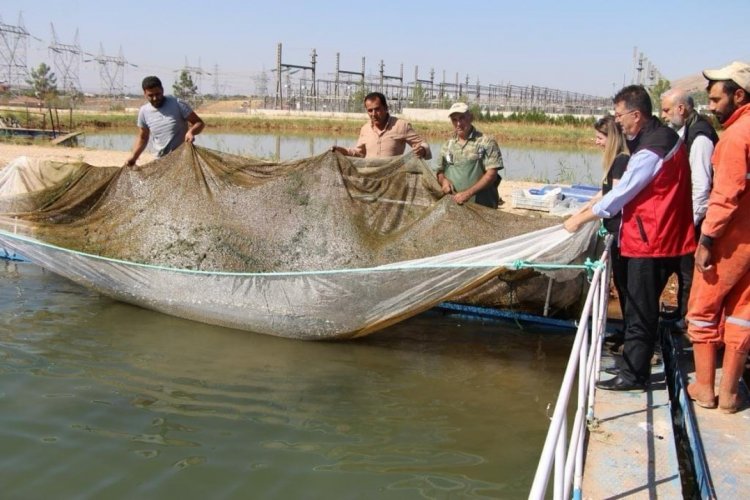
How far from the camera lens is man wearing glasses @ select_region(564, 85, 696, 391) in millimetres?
3312

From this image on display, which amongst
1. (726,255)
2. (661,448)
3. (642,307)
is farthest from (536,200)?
(661,448)

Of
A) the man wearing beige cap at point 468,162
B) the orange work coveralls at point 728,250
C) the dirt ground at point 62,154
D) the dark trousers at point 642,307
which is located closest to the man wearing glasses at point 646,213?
the dark trousers at point 642,307

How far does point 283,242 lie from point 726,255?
340 cm

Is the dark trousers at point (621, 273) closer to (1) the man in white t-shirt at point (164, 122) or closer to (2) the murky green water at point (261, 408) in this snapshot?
(2) the murky green water at point (261, 408)

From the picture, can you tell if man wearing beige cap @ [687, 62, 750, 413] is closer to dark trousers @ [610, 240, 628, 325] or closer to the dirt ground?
dark trousers @ [610, 240, 628, 325]

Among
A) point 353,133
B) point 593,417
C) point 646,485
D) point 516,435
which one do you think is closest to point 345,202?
point 516,435

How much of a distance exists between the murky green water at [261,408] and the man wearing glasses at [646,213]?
0.93m

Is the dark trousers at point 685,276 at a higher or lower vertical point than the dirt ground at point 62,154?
lower

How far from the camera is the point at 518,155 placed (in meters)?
23.4

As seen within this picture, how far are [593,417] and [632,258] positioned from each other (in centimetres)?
89

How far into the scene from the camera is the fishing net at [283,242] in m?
4.71

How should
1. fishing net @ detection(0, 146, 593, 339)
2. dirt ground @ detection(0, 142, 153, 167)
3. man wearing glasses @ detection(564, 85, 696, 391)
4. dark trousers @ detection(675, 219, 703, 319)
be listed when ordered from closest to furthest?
man wearing glasses @ detection(564, 85, 696, 391), dark trousers @ detection(675, 219, 703, 319), fishing net @ detection(0, 146, 593, 339), dirt ground @ detection(0, 142, 153, 167)

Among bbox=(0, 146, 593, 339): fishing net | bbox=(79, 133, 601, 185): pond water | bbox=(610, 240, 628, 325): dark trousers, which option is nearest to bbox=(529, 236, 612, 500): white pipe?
bbox=(610, 240, 628, 325): dark trousers

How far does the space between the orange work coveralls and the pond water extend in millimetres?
11472
